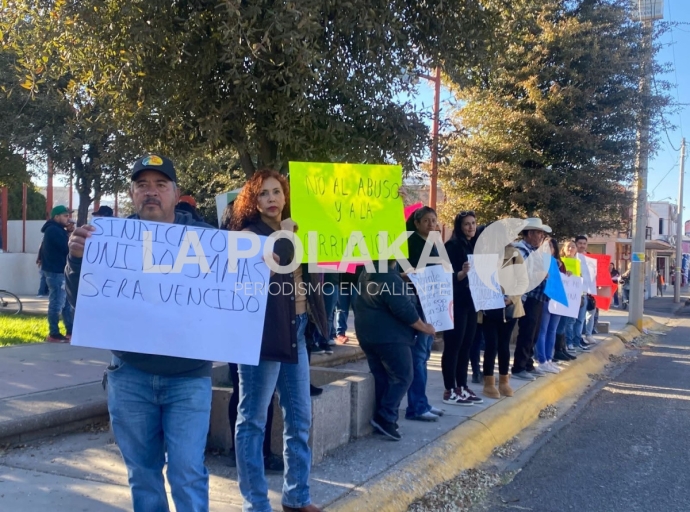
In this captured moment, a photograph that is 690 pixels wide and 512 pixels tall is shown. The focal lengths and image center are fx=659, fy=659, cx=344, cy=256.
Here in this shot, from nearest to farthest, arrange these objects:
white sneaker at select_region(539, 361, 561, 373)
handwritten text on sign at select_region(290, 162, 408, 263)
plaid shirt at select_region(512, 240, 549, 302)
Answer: handwritten text on sign at select_region(290, 162, 408, 263)
plaid shirt at select_region(512, 240, 549, 302)
white sneaker at select_region(539, 361, 561, 373)

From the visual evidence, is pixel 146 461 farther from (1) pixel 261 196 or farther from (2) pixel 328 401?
(2) pixel 328 401

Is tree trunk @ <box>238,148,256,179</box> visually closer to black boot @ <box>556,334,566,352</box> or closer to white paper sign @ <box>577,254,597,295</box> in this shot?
black boot @ <box>556,334,566,352</box>

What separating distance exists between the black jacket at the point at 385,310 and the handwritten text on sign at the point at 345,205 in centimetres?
25

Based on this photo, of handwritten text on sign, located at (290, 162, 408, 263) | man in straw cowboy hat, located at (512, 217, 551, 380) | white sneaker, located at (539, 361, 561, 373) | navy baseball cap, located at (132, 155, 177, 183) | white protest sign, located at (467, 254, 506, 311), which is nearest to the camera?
navy baseball cap, located at (132, 155, 177, 183)

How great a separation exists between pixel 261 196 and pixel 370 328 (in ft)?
6.15

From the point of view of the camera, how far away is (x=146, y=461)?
287cm

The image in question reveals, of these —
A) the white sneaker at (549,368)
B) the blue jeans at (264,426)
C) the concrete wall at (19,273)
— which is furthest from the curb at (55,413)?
the concrete wall at (19,273)

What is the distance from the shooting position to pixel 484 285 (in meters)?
6.39

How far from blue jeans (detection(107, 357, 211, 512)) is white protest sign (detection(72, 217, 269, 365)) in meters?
0.14

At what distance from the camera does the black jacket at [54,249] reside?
8820mm

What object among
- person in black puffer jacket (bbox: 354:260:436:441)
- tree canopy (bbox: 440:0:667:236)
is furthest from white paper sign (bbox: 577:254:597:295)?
person in black puffer jacket (bbox: 354:260:436:441)

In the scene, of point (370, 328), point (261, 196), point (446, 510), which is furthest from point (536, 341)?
point (261, 196)

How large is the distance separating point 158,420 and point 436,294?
11.0 ft

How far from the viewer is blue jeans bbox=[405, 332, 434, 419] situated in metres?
5.69
